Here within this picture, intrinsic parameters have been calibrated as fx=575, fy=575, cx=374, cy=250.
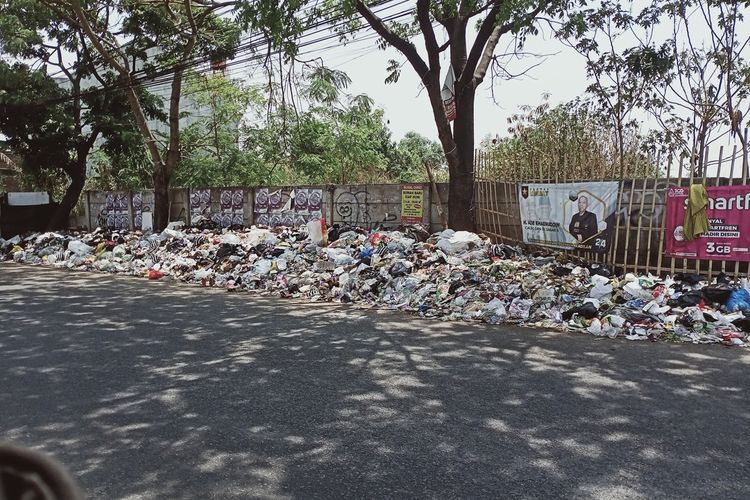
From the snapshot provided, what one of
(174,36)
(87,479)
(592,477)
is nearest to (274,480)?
(87,479)

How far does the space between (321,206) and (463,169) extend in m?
4.35

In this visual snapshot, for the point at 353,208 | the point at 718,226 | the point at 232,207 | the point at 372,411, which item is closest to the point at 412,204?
the point at 353,208

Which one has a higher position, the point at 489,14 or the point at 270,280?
the point at 489,14

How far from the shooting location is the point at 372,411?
→ 13.5ft

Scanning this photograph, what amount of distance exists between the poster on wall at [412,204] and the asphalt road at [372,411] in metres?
5.90

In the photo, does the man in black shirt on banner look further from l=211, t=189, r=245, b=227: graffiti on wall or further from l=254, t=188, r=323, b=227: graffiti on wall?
l=211, t=189, r=245, b=227: graffiti on wall

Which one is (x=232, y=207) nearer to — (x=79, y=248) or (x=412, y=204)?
(x=79, y=248)

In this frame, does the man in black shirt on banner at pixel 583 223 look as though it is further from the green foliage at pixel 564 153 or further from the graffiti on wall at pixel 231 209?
the graffiti on wall at pixel 231 209

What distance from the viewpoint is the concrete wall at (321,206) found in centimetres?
1321

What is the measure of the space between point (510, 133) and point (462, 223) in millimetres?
5200

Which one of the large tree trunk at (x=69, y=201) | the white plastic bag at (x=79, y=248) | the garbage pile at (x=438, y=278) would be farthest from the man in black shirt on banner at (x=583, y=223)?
the large tree trunk at (x=69, y=201)

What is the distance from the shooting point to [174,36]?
17.4 meters

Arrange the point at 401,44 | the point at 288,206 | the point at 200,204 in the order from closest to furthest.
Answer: the point at 401,44 → the point at 288,206 → the point at 200,204

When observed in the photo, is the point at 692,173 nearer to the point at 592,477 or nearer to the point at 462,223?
A: the point at 462,223
